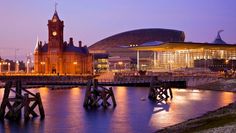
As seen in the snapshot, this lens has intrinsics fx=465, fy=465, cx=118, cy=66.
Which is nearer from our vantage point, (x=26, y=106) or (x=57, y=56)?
(x=26, y=106)

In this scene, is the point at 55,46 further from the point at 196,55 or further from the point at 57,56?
the point at 196,55

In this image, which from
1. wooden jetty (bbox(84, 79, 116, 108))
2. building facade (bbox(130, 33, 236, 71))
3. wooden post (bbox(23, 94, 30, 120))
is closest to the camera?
wooden post (bbox(23, 94, 30, 120))

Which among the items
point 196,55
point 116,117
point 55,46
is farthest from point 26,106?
point 196,55

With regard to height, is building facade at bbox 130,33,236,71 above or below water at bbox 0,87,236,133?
above

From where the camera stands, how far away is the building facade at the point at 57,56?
149 meters

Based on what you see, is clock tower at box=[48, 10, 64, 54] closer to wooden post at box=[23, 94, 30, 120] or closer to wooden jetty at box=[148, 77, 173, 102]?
wooden jetty at box=[148, 77, 173, 102]

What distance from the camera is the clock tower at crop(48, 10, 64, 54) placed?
494 feet

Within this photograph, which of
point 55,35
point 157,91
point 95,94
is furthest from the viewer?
point 55,35

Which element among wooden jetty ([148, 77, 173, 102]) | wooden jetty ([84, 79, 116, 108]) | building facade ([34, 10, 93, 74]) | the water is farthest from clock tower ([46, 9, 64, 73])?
wooden jetty ([84, 79, 116, 108])

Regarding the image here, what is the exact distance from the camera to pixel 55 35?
151 meters

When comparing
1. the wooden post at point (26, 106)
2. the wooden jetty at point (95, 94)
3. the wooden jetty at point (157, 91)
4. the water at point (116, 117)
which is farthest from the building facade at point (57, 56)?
the wooden post at point (26, 106)

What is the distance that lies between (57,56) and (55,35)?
287 inches

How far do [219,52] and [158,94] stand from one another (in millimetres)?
82714

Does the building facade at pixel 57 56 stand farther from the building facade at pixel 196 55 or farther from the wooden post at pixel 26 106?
the wooden post at pixel 26 106
